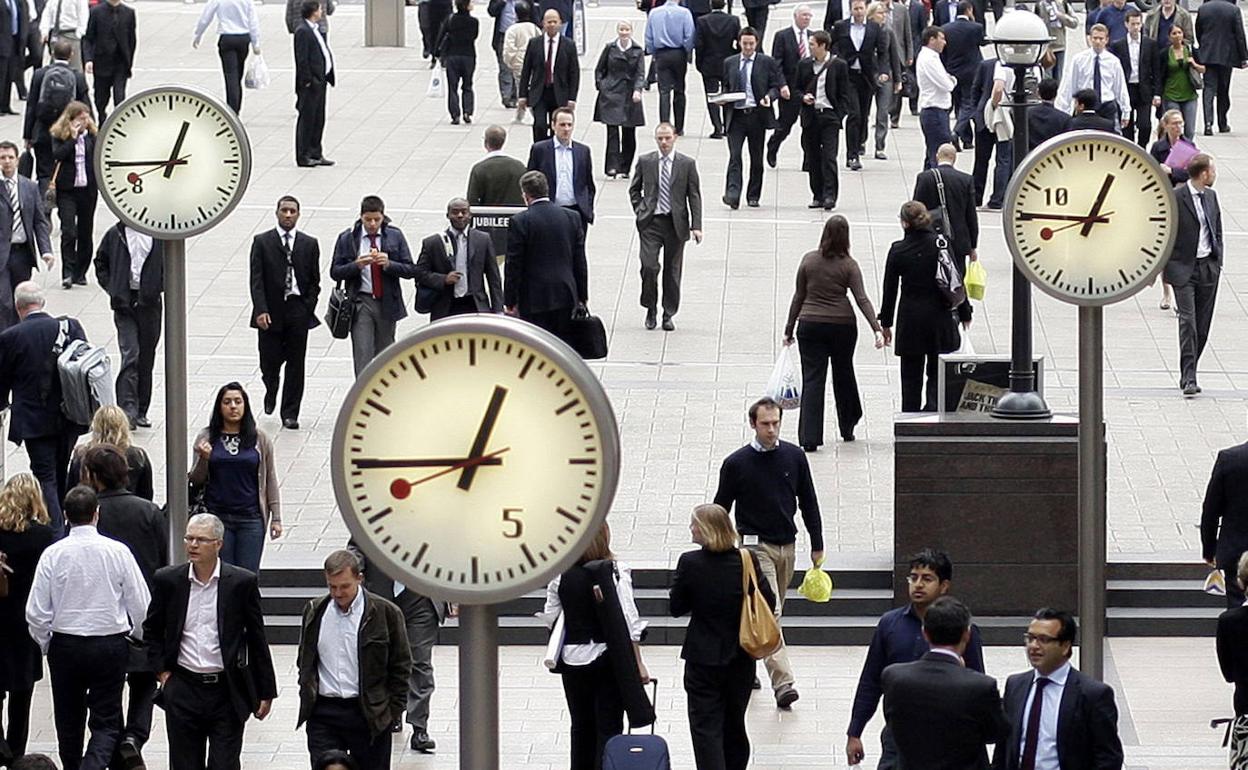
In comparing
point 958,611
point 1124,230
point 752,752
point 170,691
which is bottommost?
point 752,752

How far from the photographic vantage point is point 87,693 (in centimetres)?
1177

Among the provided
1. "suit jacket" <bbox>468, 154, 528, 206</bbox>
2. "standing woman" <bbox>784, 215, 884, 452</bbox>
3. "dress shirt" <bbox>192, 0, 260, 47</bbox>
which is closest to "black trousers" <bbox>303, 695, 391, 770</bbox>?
"standing woman" <bbox>784, 215, 884, 452</bbox>

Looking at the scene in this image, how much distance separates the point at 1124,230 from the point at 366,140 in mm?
20114

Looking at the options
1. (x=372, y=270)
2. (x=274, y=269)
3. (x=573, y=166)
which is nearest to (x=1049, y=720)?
(x=372, y=270)

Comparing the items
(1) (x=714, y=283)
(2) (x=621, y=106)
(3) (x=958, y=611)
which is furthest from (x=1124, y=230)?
(2) (x=621, y=106)

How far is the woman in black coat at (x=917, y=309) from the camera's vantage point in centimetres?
1720

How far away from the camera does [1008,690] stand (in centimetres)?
948

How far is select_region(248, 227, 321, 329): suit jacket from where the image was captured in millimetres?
17609

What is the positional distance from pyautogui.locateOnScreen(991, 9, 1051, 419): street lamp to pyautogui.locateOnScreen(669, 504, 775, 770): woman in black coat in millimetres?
3368

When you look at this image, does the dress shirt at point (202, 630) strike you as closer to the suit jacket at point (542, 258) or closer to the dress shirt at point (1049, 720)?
the dress shirt at point (1049, 720)

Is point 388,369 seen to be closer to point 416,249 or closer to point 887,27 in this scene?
point 416,249

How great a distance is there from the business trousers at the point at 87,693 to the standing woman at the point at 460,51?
723 inches

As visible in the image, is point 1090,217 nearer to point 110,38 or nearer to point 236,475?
point 236,475

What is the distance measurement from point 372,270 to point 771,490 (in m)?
5.56
